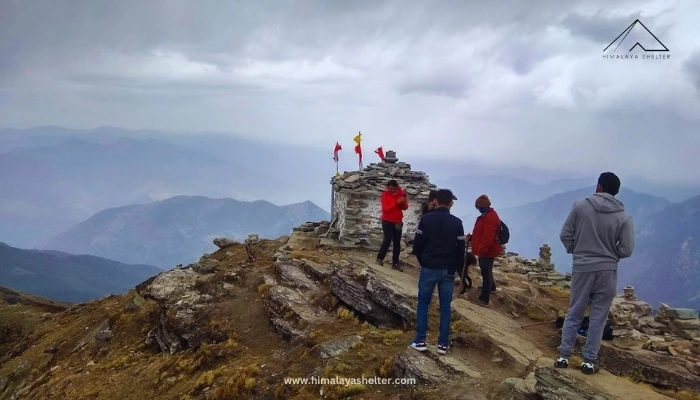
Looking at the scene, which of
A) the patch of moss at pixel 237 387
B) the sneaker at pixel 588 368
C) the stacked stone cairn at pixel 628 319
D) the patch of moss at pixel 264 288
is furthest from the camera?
the patch of moss at pixel 264 288

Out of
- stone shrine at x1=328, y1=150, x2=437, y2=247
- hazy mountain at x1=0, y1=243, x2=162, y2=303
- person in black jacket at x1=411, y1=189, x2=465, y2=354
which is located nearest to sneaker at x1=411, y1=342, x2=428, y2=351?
person in black jacket at x1=411, y1=189, x2=465, y2=354

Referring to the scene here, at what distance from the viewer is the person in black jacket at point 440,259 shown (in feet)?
33.8

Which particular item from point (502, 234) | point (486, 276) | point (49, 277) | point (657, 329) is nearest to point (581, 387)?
point (502, 234)

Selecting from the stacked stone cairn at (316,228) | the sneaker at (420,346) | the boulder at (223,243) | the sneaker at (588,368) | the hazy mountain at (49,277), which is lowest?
the hazy mountain at (49,277)

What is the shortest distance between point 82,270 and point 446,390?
731 ft

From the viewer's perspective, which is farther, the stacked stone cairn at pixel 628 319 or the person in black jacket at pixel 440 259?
the stacked stone cairn at pixel 628 319

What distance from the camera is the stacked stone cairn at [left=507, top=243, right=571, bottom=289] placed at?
22.0 meters

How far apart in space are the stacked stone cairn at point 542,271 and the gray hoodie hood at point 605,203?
43.2ft

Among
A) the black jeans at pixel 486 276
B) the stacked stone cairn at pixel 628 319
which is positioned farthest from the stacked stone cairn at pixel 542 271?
the black jeans at pixel 486 276

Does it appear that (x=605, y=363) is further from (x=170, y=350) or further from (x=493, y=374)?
(x=170, y=350)

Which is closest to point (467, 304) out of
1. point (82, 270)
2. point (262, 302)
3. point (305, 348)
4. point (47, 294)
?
point (305, 348)

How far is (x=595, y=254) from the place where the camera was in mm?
8703

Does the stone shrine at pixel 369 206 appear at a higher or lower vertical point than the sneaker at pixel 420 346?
higher

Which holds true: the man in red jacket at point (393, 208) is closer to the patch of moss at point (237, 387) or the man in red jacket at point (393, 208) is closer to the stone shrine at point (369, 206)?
the stone shrine at point (369, 206)
